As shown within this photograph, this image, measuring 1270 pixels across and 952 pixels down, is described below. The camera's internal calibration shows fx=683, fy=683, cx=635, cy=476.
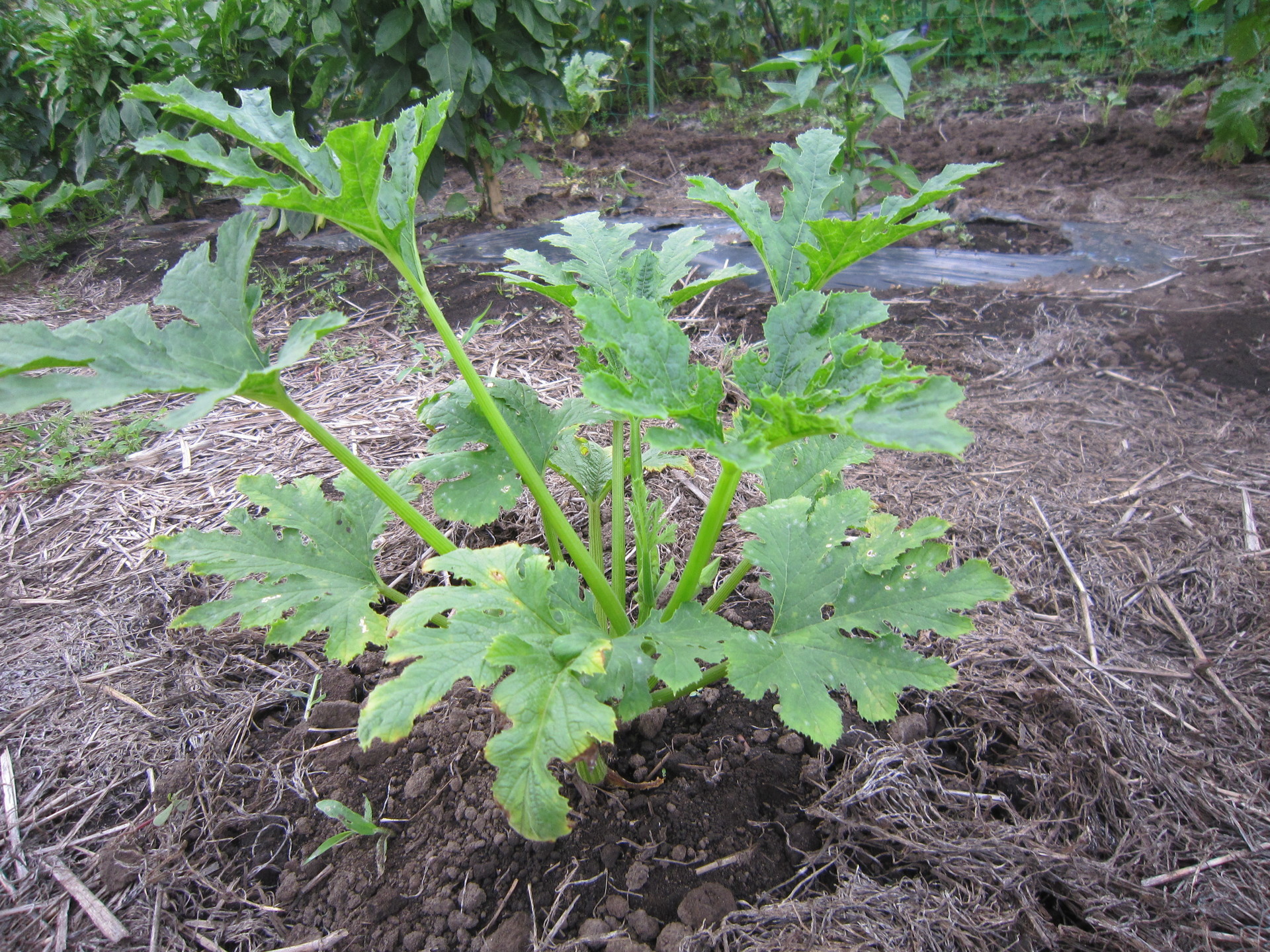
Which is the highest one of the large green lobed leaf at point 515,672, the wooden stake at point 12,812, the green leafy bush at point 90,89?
the green leafy bush at point 90,89

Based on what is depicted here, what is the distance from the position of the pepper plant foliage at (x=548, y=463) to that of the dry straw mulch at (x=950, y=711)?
0.45 meters

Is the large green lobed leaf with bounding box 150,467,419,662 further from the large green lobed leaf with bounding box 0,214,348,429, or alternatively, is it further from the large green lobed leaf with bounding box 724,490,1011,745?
the large green lobed leaf with bounding box 724,490,1011,745

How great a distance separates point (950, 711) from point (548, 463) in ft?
3.93

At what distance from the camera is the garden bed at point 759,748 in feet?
4.46

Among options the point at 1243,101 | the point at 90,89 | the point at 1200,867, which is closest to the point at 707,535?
the point at 1200,867

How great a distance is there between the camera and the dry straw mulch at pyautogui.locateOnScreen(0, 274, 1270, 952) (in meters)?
1.34

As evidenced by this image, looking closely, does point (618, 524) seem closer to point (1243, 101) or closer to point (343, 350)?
point (343, 350)

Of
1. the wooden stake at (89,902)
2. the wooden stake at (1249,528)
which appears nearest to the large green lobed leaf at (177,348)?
the wooden stake at (89,902)

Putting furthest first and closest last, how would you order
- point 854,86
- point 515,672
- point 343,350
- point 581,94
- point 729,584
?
point 581,94 → point 854,86 → point 343,350 → point 729,584 → point 515,672

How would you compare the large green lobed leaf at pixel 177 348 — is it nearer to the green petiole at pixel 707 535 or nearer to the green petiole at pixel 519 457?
the green petiole at pixel 519 457

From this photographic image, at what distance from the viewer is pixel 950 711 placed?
1734 millimetres

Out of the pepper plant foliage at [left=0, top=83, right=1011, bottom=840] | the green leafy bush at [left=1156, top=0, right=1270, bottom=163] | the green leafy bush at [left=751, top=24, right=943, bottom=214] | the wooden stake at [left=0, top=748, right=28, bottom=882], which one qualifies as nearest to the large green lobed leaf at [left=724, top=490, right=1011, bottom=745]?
the pepper plant foliage at [left=0, top=83, right=1011, bottom=840]

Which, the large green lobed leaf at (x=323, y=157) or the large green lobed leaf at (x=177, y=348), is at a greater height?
the large green lobed leaf at (x=323, y=157)

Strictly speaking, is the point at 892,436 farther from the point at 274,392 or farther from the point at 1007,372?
the point at 1007,372
